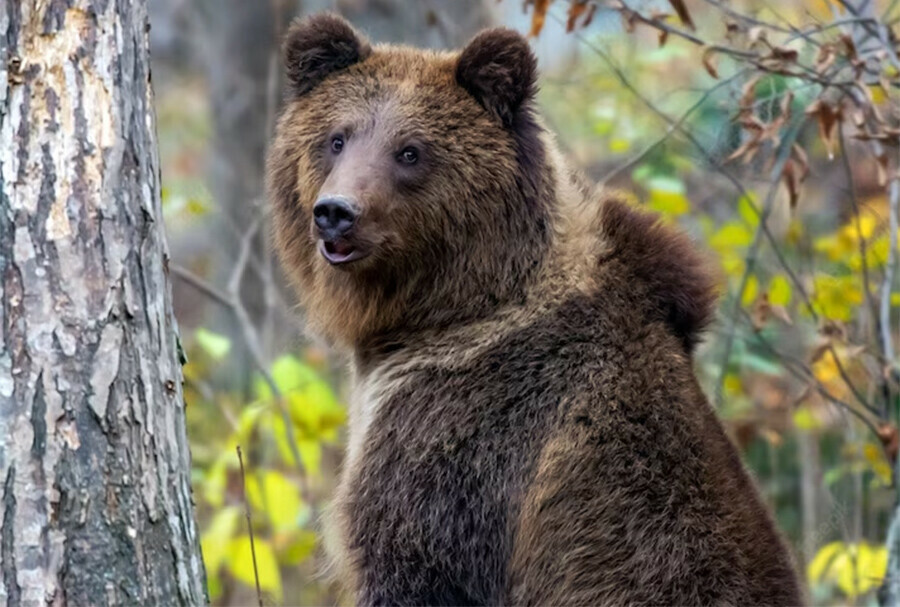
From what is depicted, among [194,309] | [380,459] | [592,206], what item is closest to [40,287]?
[380,459]

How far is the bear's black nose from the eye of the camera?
400 cm

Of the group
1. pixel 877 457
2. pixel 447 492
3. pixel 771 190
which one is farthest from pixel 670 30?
pixel 877 457

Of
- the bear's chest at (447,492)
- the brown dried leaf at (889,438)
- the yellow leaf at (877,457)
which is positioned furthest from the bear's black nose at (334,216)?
the yellow leaf at (877,457)

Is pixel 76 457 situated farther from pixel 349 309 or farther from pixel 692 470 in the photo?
pixel 692 470

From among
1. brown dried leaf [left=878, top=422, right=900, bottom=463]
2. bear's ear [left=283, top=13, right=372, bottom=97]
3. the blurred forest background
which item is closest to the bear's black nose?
bear's ear [left=283, top=13, right=372, bottom=97]

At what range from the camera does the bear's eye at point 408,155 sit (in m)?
4.30

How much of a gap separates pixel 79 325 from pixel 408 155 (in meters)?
1.41

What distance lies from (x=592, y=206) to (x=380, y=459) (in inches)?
48.1

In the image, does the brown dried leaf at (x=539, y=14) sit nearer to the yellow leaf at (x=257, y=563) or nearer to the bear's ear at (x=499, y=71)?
the bear's ear at (x=499, y=71)

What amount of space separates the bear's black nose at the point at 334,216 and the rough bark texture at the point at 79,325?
0.64 m

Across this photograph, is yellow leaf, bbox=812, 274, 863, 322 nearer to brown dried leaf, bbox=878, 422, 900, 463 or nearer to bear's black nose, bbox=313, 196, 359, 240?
brown dried leaf, bbox=878, 422, 900, 463

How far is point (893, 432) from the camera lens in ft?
17.7

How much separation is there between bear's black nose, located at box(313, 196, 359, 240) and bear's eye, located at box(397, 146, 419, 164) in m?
0.34

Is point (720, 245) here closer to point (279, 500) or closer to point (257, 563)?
point (279, 500)
